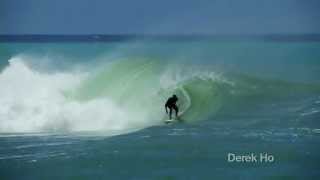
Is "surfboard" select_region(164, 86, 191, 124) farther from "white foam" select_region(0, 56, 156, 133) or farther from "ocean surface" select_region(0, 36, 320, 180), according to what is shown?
"white foam" select_region(0, 56, 156, 133)

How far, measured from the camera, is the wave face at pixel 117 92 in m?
2.13

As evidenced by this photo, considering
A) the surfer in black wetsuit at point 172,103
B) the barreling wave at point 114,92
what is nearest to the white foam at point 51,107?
the barreling wave at point 114,92

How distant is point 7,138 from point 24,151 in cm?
7

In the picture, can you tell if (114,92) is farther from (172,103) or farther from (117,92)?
(172,103)

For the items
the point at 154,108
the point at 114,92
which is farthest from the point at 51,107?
the point at 154,108

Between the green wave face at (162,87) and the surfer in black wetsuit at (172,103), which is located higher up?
the green wave face at (162,87)

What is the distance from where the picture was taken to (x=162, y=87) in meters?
2.13

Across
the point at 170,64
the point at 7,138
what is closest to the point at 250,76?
the point at 170,64

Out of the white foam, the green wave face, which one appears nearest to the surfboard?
the green wave face

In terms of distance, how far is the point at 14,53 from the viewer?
2117mm

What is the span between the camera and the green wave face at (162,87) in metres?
2.13

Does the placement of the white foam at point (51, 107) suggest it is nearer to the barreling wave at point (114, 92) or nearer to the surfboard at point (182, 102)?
the barreling wave at point (114, 92)

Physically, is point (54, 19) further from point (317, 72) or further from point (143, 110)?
point (317, 72)

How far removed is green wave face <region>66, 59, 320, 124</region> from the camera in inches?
83.8
